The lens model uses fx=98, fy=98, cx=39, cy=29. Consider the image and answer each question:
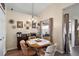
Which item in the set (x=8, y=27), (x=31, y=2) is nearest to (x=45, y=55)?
(x=8, y=27)

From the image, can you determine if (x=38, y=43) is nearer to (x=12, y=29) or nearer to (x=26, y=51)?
(x=26, y=51)

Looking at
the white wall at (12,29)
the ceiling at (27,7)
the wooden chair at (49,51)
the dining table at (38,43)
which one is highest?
the ceiling at (27,7)

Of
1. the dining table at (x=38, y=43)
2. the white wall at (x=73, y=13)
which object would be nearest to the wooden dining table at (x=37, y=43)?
the dining table at (x=38, y=43)

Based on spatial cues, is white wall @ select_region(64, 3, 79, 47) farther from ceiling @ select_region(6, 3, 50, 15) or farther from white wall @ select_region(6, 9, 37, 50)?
white wall @ select_region(6, 9, 37, 50)

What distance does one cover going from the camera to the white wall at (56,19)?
1951mm

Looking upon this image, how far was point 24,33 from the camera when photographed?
198cm

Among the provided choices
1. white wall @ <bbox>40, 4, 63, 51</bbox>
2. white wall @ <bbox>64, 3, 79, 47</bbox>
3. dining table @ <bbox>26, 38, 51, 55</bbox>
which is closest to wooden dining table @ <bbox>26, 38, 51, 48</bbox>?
dining table @ <bbox>26, 38, 51, 55</bbox>

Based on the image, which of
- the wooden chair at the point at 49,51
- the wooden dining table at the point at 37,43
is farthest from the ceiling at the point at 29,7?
the wooden chair at the point at 49,51

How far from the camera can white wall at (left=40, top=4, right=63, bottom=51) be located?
1951 mm

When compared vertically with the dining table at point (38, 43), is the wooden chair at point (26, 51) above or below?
below

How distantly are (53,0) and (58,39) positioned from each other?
2.54 feet

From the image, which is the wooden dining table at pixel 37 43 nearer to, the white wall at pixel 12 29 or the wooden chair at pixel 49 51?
the wooden chair at pixel 49 51

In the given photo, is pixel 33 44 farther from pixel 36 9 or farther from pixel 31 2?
pixel 31 2

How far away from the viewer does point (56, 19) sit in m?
1.96
